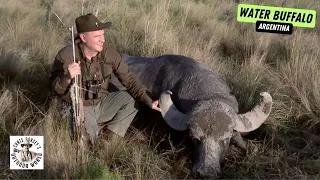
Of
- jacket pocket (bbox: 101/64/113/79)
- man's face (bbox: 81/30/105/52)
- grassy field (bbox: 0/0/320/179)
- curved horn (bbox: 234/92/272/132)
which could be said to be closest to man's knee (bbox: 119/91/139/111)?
grassy field (bbox: 0/0/320/179)

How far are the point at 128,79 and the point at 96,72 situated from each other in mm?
426

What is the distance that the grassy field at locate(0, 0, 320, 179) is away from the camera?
4.58 metres

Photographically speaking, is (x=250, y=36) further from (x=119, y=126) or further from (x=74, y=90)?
(x=74, y=90)

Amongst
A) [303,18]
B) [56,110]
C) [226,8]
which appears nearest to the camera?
[56,110]

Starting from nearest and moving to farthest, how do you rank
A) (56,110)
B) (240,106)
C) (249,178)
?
(249,178)
(56,110)
(240,106)

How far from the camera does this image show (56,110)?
16.9 feet

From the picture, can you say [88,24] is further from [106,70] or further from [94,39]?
[106,70]

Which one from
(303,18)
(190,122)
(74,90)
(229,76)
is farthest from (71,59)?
(303,18)

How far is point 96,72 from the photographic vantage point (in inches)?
201

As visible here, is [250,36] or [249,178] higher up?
[250,36]

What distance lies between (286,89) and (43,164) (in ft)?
11.8

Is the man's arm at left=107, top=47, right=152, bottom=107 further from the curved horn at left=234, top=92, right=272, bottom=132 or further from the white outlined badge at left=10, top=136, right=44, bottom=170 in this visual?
the white outlined badge at left=10, top=136, right=44, bottom=170

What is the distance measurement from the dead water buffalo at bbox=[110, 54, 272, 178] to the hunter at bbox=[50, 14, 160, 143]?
1.04 feet

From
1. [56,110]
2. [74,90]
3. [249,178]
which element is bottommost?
[249,178]
